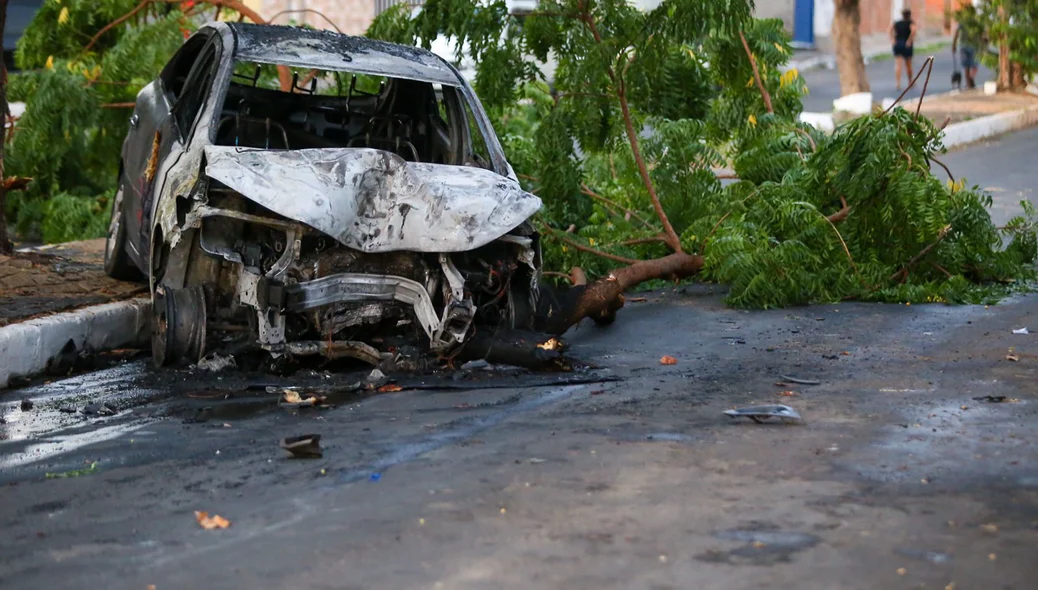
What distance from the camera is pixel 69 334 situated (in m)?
8.13

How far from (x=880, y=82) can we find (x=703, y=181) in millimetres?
25204

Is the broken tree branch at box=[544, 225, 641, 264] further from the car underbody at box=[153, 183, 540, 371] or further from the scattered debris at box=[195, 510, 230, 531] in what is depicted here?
the scattered debris at box=[195, 510, 230, 531]

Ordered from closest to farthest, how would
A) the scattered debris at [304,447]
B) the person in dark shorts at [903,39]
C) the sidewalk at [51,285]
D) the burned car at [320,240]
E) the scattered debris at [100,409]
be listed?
the scattered debris at [304,447] → the scattered debris at [100,409] → the burned car at [320,240] → the sidewalk at [51,285] → the person in dark shorts at [903,39]

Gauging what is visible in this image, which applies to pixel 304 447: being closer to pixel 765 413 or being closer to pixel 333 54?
pixel 765 413

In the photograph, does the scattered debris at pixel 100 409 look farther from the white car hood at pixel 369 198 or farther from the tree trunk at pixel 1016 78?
the tree trunk at pixel 1016 78

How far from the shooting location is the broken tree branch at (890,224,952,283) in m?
10.3

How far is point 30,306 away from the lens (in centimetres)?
852

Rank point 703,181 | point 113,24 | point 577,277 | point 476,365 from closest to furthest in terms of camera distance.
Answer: point 476,365 < point 577,277 < point 703,181 < point 113,24

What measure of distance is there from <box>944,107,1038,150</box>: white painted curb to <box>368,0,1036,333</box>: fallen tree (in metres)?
9.65

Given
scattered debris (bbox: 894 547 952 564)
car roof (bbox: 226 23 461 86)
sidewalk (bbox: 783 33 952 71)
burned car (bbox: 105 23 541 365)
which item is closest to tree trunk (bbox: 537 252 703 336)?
burned car (bbox: 105 23 541 365)

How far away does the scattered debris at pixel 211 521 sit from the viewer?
4.71 meters

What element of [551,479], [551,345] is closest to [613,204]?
[551,345]

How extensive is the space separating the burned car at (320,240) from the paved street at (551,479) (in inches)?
13.1

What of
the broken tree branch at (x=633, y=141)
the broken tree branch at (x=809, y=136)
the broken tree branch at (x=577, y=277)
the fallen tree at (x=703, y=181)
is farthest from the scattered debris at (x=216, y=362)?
the broken tree branch at (x=809, y=136)
